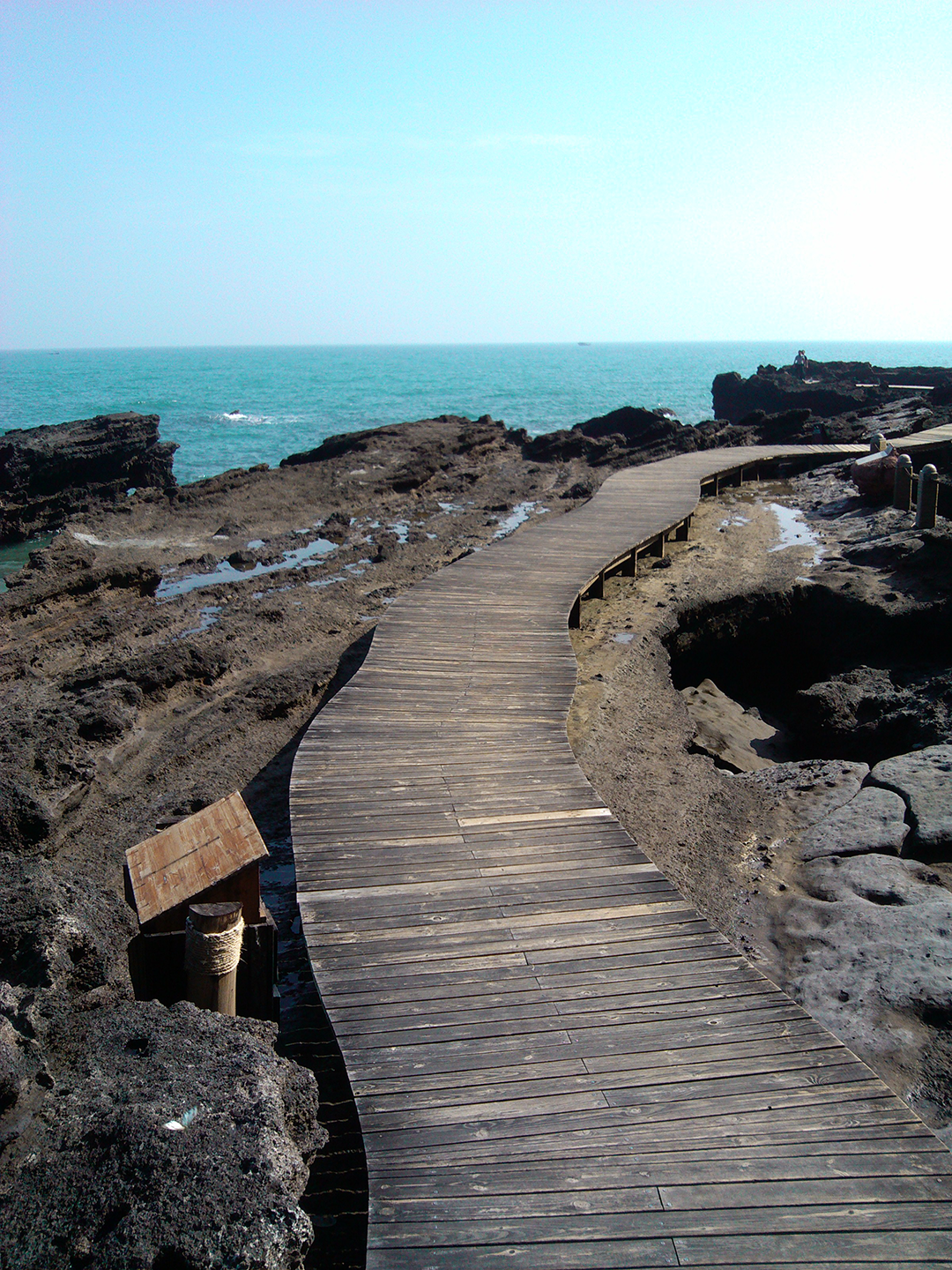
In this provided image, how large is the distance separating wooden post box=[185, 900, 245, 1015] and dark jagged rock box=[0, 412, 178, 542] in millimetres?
21953

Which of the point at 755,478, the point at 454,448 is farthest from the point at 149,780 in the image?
the point at 454,448

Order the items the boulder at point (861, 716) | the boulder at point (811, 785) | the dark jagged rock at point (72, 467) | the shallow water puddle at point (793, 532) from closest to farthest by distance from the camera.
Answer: the boulder at point (811, 785), the boulder at point (861, 716), the shallow water puddle at point (793, 532), the dark jagged rock at point (72, 467)

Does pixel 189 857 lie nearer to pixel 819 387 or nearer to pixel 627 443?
pixel 627 443

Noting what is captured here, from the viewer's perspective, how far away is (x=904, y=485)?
1625cm

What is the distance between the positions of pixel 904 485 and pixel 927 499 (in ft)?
6.99

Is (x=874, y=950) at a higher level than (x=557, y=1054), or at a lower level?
lower

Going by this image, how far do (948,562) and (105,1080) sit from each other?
12.5m

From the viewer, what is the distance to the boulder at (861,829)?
6.92m

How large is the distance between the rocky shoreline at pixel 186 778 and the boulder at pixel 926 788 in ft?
0.79

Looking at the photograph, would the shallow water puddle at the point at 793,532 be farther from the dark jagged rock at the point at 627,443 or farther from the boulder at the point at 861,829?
the dark jagged rock at the point at 627,443

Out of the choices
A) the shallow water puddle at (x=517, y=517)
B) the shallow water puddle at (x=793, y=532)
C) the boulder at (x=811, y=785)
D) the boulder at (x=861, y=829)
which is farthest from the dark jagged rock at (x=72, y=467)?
the boulder at (x=861, y=829)

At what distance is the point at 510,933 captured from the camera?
4.65 metres

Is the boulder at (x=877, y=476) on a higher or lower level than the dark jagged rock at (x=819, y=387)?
lower

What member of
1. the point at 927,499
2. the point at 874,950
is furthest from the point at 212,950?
the point at 927,499
